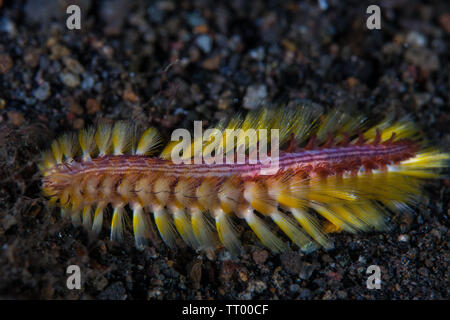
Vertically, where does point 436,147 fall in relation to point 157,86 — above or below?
below

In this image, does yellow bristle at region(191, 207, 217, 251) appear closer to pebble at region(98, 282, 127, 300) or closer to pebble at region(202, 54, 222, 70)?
pebble at region(98, 282, 127, 300)

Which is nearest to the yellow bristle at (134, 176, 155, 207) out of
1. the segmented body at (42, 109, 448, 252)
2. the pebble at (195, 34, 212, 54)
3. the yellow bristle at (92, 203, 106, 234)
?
the segmented body at (42, 109, 448, 252)

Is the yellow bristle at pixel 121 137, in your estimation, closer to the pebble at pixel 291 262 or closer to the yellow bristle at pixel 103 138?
the yellow bristle at pixel 103 138

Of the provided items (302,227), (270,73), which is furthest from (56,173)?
(270,73)

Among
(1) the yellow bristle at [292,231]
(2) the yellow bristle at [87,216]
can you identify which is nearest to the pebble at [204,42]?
(1) the yellow bristle at [292,231]
